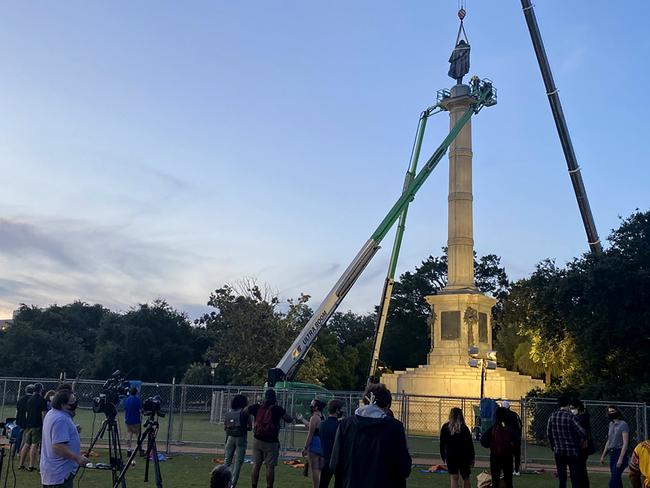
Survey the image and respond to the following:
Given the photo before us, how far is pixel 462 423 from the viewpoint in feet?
31.3

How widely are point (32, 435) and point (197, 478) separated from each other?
332cm

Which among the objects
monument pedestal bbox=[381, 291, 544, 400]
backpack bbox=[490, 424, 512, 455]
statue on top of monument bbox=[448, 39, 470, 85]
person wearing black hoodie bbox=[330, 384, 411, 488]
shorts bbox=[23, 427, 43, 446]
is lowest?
shorts bbox=[23, 427, 43, 446]

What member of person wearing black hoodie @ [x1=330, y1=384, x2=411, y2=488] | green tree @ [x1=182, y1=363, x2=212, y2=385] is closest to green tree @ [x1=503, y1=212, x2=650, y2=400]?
person wearing black hoodie @ [x1=330, y1=384, x2=411, y2=488]

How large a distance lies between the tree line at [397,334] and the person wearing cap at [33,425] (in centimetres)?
2025

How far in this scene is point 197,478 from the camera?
12352 mm

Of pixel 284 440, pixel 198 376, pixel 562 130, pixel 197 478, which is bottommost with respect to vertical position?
pixel 197 478

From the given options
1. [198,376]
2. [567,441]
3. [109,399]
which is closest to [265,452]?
[109,399]

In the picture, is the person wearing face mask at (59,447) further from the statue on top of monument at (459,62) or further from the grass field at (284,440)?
the statue on top of monument at (459,62)

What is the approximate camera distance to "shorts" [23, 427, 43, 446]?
1223 centimetres

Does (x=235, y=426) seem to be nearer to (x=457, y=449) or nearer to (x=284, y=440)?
(x=457, y=449)

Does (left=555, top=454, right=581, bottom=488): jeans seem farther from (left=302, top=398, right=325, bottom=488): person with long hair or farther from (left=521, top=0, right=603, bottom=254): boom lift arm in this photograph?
(left=521, top=0, right=603, bottom=254): boom lift arm

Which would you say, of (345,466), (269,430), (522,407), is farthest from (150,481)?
(522,407)

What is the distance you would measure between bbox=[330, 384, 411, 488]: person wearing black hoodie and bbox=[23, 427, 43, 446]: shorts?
30.2 feet

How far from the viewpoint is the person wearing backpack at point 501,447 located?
9664 mm
